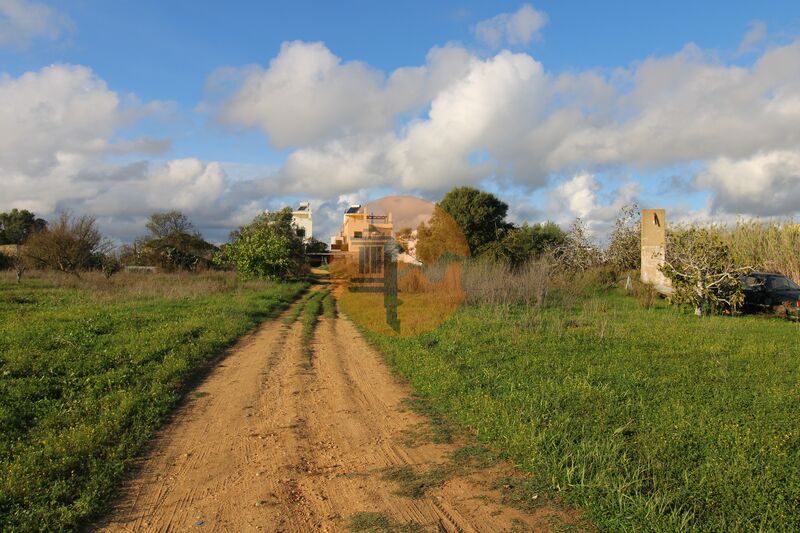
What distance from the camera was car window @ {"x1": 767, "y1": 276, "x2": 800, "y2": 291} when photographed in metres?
15.6

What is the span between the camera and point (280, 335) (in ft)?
38.9

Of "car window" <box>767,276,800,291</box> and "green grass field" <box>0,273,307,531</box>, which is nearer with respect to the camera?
"green grass field" <box>0,273,307,531</box>

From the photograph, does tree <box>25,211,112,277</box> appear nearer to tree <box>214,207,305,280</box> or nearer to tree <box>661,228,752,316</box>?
tree <box>214,207,305,280</box>

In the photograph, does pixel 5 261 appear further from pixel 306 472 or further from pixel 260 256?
pixel 306 472

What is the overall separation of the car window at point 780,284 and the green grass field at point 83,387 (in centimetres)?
1587

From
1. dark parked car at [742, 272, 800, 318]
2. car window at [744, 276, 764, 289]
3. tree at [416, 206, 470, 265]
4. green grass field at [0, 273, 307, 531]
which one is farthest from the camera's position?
car window at [744, 276, 764, 289]

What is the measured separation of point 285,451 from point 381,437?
0.99 m

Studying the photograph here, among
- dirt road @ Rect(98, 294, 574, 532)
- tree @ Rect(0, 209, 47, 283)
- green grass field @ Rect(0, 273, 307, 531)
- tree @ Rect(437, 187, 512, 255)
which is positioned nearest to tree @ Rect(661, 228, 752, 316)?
dirt road @ Rect(98, 294, 574, 532)

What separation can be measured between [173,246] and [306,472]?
125 ft

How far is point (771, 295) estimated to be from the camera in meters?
15.2

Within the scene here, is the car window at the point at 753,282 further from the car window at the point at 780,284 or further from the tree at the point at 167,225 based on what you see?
the tree at the point at 167,225

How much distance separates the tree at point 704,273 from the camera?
45.9 feet

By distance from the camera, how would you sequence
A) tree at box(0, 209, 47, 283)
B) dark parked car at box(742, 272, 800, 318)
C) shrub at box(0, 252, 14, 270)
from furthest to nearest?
tree at box(0, 209, 47, 283) → shrub at box(0, 252, 14, 270) → dark parked car at box(742, 272, 800, 318)

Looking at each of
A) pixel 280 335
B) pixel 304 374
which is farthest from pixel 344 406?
pixel 280 335
